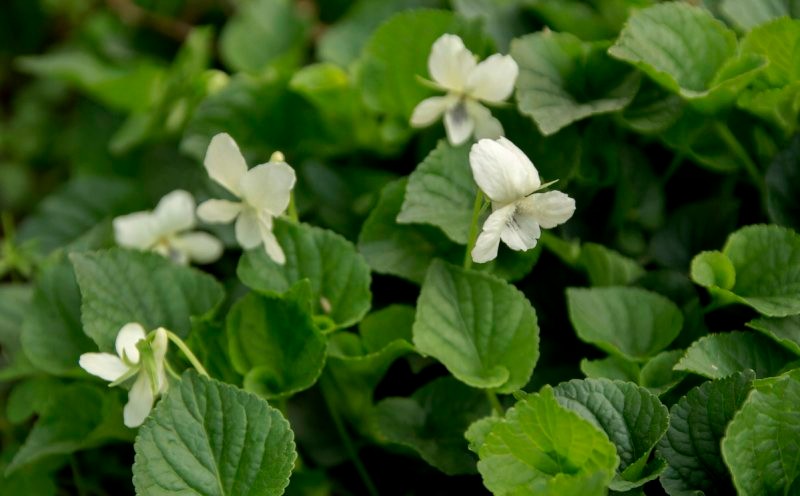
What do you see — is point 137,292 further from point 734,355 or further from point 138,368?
point 734,355

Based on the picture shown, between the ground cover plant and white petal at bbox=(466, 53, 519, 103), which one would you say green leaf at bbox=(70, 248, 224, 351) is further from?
white petal at bbox=(466, 53, 519, 103)

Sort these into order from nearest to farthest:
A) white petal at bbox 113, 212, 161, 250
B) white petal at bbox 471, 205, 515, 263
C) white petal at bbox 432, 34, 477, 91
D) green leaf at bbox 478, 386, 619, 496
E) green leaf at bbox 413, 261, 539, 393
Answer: green leaf at bbox 478, 386, 619, 496 < white petal at bbox 471, 205, 515, 263 < green leaf at bbox 413, 261, 539, 393 < white petal at bbox 432, 34, 477, 91 < white petal at bbox 113, 212, 161, 250

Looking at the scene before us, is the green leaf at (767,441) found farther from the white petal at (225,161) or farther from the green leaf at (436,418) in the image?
the white petal at (225,161)

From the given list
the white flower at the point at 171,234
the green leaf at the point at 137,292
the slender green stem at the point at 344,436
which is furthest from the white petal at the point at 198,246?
the slender green stem at the point at 344,436

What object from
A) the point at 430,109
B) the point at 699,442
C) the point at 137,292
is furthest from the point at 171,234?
the point at 699,442

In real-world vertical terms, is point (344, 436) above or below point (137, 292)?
below

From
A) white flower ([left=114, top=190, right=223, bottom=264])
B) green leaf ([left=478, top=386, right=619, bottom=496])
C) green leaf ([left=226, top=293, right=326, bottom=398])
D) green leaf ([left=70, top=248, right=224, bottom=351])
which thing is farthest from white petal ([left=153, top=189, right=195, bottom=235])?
green leaf ([left=478, top=386, right=619, bottom=496])
